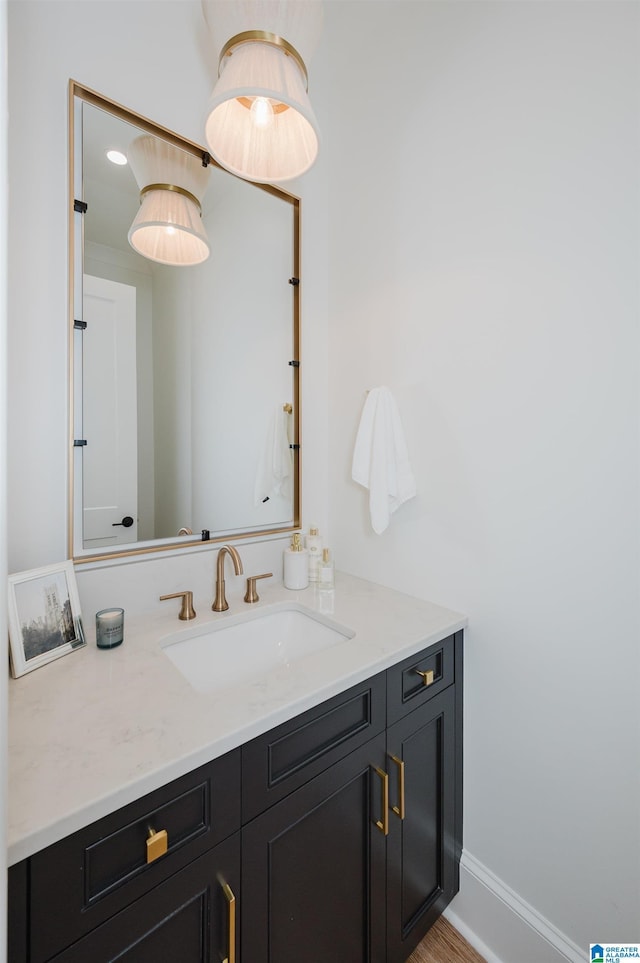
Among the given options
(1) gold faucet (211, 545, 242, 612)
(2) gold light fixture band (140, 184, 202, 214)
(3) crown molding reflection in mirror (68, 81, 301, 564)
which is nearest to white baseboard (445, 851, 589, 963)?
(1) gold faucet (211, 545, 242, 612)

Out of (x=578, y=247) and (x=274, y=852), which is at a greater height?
(x=578, y=247)

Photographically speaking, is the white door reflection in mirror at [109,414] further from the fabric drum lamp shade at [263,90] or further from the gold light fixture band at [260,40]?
the gold light fixture band at [260,40]

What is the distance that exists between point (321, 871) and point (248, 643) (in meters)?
0.53

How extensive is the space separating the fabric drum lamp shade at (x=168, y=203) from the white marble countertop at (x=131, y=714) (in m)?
1.08

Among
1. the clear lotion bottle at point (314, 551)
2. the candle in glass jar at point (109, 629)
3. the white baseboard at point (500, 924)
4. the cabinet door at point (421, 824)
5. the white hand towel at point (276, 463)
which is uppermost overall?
the white hand towel at point (276, 463)

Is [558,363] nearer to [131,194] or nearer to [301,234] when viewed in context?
[301,234]

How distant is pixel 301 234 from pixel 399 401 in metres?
0.80

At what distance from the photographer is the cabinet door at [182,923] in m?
0.56

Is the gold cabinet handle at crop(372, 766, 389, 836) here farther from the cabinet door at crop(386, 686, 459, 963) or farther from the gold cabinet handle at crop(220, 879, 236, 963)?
the gold cabinet handle at crop(220, 879, 236, 963)

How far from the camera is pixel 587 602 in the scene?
0.93 meters

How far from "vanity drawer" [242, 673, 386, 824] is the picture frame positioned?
52cm

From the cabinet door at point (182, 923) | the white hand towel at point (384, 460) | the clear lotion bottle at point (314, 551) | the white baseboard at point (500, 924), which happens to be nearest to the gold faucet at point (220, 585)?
the clear lotion bottle at point (314, 551)

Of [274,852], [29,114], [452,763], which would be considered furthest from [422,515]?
[29,114]

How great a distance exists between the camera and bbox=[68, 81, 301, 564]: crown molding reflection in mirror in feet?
3.45
